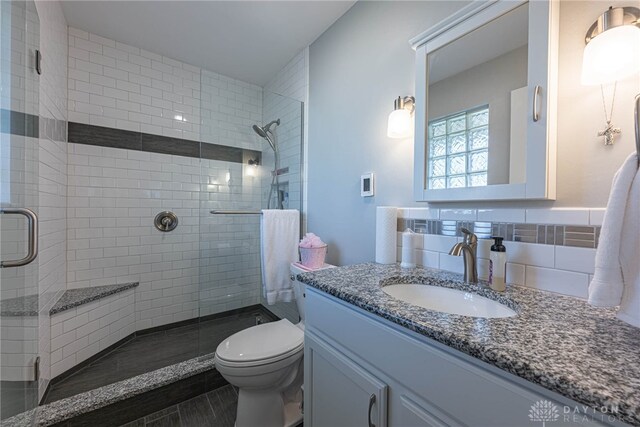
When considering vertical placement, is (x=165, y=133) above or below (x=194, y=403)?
above

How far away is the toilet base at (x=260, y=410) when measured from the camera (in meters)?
1.30

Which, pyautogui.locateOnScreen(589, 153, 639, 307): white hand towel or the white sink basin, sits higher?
pyautogui.locateOnScreen(589, 153, 639, 307): white hand towel

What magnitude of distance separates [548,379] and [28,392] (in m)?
2.00

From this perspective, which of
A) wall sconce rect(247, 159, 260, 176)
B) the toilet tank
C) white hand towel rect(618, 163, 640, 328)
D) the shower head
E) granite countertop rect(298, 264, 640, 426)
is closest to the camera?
granite countertop rect(298, 264, 640, 426)

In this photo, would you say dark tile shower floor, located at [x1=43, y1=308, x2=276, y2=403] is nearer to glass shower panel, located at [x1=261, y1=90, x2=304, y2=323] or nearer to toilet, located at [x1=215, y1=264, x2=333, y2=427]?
glass shower panel, located at [x1=261, y1=90, x2=304, y2=323]

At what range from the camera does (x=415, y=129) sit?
1.23 meters

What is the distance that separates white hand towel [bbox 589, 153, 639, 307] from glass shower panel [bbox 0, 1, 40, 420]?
176 cm

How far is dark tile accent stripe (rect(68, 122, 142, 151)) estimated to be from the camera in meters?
2.00

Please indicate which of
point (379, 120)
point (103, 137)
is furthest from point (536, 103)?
point (103, 137)

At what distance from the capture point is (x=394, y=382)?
704 mm

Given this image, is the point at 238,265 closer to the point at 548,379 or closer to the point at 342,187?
the point at 342,187

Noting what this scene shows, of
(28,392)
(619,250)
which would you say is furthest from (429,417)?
(28,392)

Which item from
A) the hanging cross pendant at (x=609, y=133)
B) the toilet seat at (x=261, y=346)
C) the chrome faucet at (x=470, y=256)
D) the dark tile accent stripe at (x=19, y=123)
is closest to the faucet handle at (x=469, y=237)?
the chrome faucet at (x=470, y=256)

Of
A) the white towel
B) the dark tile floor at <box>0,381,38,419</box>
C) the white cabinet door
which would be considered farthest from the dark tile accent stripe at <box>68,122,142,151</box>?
the white cabinet door
